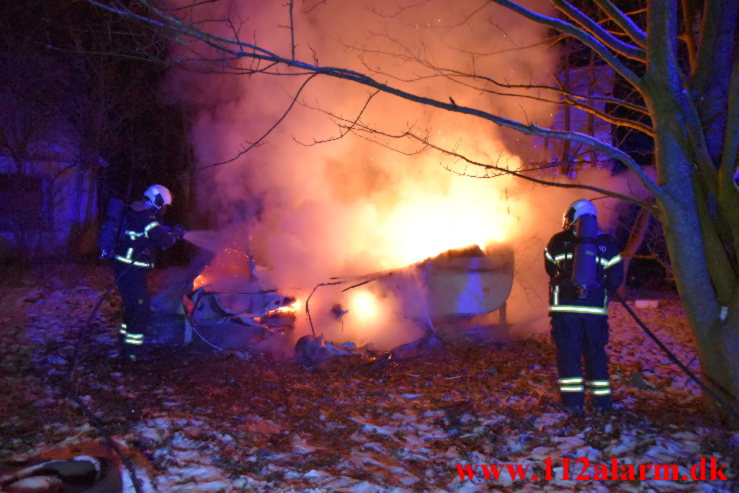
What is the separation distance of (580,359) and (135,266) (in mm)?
4487

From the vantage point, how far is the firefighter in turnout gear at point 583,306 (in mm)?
3990

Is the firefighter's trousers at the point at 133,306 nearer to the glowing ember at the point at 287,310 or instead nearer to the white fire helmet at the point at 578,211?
the glowing ember at the point at 287,310

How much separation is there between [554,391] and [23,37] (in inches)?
463

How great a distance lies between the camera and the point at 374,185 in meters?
8.73

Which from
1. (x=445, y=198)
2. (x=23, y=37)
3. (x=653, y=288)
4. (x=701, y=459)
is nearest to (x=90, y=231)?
(x=23, y=37)

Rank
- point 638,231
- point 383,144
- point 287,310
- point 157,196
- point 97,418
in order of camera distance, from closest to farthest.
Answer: point 97,418
point 157,196
point 287,310
point 383,144
point 638,231

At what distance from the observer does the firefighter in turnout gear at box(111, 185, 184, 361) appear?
5219 mm

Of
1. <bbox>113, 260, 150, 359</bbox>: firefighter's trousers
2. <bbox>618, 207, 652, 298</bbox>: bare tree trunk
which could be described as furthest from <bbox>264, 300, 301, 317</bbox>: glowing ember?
<bbox>618, 207, 652, 298</bbox>: bare tree trunk

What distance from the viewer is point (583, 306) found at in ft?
13.4

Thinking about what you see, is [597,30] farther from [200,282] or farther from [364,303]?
[200,282]

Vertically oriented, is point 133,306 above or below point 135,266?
below

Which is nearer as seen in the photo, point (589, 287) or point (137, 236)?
point (589, 287)

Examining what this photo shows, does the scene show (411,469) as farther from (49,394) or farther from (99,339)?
(99,339)

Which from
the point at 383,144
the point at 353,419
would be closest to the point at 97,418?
the point at 353,419
